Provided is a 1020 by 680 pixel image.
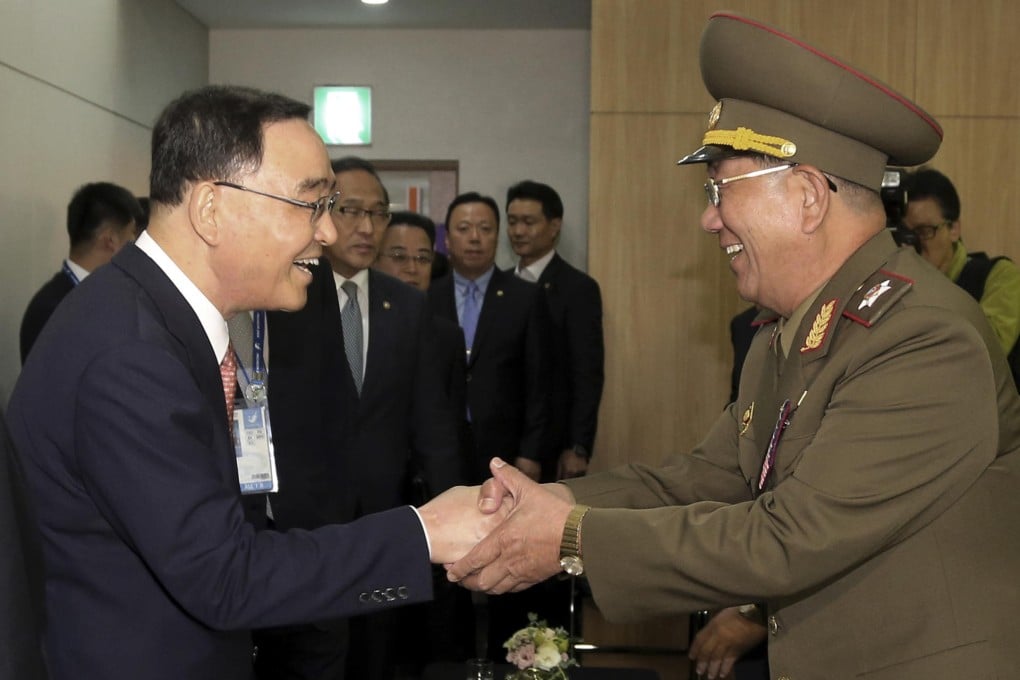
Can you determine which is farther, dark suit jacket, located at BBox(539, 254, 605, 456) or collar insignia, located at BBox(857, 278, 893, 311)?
dark suit jacket, located at BBox(539, 254, 605, 456)

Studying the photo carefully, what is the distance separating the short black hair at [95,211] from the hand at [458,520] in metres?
3.52

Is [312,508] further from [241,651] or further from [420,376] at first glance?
[241,651]

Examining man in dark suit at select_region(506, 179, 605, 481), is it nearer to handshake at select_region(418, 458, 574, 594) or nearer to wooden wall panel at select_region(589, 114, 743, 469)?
wooden wall panel at select_region(589, 114, 743, 469)

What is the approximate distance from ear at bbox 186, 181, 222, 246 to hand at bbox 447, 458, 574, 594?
0.73 meters

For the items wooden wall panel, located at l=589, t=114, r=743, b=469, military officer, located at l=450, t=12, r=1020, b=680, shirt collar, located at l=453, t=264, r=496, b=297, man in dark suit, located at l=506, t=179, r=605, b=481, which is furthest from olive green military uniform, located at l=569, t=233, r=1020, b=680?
wooden wall panel, located at l=589, t=114, r=743, b=469

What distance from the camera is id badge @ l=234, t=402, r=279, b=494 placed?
2371 mm

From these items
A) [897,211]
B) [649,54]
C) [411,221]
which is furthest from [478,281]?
[897,211]

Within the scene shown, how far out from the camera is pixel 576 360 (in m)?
5.99

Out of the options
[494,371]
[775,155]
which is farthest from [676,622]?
[775,155]

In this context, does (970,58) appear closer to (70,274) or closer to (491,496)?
(70,274)

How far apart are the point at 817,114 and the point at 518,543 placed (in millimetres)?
923

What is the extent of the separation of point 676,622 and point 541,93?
14.8 ft

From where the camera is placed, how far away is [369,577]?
1804 millimetres

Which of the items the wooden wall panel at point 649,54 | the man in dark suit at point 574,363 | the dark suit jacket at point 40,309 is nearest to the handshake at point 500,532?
the dark suit jacket at point 40,309
